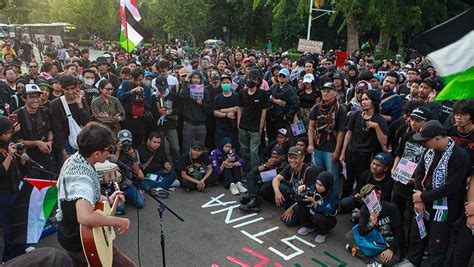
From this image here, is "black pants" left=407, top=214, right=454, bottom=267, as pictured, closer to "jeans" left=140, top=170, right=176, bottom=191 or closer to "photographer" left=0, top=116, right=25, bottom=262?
"jeans" left=140, top=170, right=176, bottom=191

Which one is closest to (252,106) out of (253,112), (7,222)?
(253,112)

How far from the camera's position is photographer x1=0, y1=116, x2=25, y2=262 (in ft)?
13.5

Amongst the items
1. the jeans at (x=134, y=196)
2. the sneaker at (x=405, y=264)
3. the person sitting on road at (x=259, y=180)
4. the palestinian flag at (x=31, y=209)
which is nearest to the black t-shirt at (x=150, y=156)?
the jeans at (x=134, y=196)

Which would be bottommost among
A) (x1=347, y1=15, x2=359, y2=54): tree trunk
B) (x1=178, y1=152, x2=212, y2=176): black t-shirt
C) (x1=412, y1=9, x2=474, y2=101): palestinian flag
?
(x1=178, y1=152, x2=212, y2=176): black t-shirt

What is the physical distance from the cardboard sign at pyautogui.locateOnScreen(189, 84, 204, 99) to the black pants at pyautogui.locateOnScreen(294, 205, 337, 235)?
118 inches

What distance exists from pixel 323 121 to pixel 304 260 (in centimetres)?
221

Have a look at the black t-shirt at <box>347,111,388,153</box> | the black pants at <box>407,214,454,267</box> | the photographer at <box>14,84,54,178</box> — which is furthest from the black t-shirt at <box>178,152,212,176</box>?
the black pants at <box>407,214,454,267</box>

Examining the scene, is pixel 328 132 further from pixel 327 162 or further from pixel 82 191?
pixel 82 191

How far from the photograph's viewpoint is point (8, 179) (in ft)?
13.9

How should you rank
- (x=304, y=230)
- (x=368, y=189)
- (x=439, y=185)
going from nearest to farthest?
(x=439, y=185) → (x=368, y=189) → (x=304, y=230)

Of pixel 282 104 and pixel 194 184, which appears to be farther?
pixel 282 104

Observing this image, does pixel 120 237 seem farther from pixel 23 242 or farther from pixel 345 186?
pixel 345 186

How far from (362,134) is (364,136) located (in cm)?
4

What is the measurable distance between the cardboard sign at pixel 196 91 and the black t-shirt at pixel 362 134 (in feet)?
9.50
